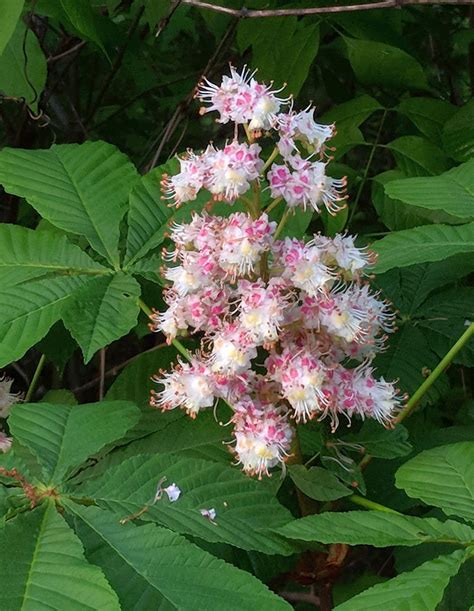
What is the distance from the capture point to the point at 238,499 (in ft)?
4.00

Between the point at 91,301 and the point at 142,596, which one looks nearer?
the point at 142,596

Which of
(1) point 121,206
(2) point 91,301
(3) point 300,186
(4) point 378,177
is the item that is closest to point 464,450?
(3) point 300,186

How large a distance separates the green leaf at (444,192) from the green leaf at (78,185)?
50cm

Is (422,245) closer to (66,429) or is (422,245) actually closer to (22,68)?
(66,429)

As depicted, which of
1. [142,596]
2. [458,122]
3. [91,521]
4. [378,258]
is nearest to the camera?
[142,596]

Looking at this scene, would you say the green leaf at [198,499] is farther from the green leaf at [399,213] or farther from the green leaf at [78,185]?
the green leaf at [399,213]

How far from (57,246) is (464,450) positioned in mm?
764

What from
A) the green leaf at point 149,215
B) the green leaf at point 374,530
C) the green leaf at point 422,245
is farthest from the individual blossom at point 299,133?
the green leaf at point 374,530

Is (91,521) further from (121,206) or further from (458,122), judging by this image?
(458,122)

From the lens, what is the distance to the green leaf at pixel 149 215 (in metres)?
1.47

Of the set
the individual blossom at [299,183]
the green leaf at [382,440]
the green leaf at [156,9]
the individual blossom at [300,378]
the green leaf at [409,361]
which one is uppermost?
the green leaf at [156,9]

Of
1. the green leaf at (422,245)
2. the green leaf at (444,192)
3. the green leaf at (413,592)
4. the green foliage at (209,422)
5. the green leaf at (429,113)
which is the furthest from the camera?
the green leaf at (429,113)

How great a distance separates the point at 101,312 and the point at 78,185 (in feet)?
1.26

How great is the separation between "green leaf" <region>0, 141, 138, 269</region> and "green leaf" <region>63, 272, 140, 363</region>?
0.09 meters
